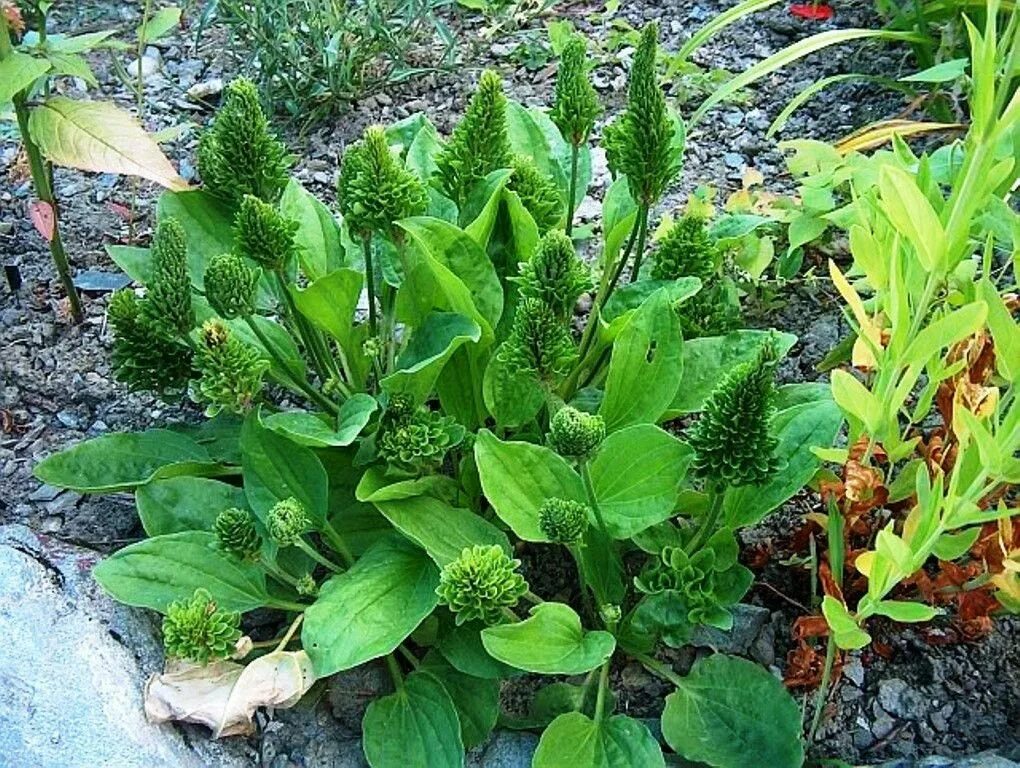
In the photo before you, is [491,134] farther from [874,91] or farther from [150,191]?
[874,91]

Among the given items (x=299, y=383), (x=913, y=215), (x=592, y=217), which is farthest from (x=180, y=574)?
(x=592, y=217)

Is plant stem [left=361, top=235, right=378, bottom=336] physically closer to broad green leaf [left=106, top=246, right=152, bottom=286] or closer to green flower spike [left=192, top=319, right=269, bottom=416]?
green flower spike [left=192, top=319, right=269, bottom=416]

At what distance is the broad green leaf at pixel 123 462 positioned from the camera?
6.00ft

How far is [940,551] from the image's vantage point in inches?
61.7

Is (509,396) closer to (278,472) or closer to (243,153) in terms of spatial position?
(278,472)

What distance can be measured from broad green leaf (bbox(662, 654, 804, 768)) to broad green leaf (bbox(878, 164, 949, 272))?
25.4 inches

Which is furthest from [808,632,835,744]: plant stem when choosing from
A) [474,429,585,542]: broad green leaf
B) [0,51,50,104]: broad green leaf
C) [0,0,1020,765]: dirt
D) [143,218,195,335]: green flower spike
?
[0,51,50,104]: broad green leaf

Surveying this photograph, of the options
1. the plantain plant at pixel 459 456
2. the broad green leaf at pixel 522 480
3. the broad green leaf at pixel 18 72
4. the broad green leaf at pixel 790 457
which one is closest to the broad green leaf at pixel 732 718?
the plantain plant at pixel 459 456

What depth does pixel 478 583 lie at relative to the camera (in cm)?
148

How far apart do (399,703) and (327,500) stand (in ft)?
1.05

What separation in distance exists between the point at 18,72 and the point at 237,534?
872 mm

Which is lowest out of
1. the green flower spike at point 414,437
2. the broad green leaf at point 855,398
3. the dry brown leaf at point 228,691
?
the dry brown leaf at point 228,691

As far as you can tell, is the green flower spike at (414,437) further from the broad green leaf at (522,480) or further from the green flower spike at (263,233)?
the green flower spike at (263,233)

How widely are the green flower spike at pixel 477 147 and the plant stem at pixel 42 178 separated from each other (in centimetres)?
71
